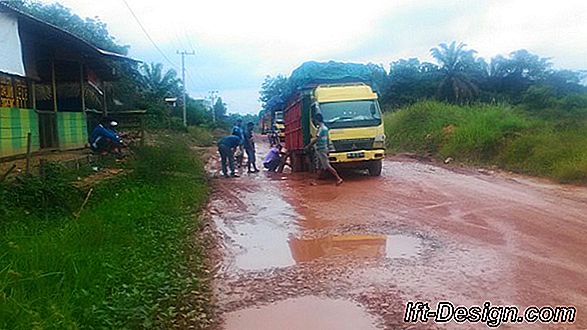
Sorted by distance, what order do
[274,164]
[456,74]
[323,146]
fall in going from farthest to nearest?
[456,74], [274,164], [323,146]

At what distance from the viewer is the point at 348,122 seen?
51.5 ft

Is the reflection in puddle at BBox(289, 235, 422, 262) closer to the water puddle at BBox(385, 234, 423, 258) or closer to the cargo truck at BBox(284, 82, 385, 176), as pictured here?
the water puddle at BBox(385, 234, 423, 258)

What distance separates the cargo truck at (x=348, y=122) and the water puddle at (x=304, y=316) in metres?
9.90

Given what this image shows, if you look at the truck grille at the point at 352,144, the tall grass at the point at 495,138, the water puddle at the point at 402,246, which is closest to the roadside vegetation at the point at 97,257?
the water puddle at the point at 402,246

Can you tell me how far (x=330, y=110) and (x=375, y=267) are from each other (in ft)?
31.2

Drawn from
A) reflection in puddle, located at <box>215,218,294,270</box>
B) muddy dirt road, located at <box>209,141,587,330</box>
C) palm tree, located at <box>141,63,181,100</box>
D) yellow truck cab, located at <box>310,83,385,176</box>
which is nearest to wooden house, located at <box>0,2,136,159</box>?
muddy dirt road, located at <box>209,141,587,330</box>

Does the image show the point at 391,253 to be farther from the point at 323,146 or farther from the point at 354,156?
the point at 354,156

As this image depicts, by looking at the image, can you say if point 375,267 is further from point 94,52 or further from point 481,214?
point 94,52

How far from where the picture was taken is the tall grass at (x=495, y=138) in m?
15.8

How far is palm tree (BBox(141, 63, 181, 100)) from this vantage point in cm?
4616

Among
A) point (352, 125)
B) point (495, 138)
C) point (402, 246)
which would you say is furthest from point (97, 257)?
point (495, 138)

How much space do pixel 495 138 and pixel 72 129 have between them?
1345cm

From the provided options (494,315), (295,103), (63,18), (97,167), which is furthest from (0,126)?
(63,18)

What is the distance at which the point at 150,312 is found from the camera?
5188 millimetres
